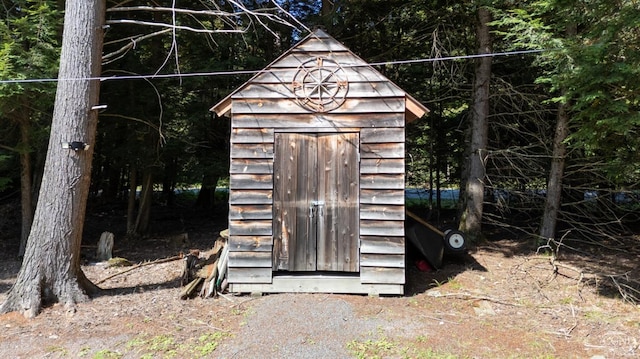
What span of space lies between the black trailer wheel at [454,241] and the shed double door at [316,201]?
2433mm

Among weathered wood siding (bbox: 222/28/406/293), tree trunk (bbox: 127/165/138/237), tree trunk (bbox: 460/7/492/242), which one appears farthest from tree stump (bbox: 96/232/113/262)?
tree trunk (bbox: 460/7/492/242)

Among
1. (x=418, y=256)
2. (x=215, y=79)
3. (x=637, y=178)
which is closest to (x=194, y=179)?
(x=215, y=79)

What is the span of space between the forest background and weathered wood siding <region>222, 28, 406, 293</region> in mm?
810

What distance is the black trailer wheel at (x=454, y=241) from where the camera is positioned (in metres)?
7.61

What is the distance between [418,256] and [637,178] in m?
4.17

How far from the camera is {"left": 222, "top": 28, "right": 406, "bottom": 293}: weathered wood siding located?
6031 mm

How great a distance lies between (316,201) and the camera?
239 inches

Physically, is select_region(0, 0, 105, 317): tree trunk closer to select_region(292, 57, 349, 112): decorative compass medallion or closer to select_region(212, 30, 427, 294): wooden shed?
select_region(212, 30, 427, 294): wooden shed

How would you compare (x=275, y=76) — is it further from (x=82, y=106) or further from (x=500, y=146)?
(x=500, y=146)

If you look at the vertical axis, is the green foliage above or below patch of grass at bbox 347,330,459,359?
above

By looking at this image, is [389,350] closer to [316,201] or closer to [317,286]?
[317,286]

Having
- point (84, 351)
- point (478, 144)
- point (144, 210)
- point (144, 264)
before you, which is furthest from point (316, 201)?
point (144, 210)

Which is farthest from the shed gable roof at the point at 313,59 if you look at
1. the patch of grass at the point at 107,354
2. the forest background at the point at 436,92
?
the patch of grass at the point at 107,354

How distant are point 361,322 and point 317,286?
3.83 feet
